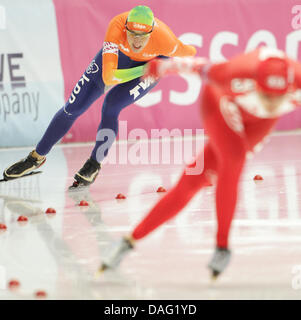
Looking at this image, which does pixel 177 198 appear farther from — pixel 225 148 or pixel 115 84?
pixel 115 84

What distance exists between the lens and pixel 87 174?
567cm

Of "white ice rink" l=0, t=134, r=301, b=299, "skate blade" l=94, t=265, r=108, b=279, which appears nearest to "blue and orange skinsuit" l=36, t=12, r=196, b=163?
"white ice rink" l=0, t=134, r=301, b=299

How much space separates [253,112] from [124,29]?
102 inches

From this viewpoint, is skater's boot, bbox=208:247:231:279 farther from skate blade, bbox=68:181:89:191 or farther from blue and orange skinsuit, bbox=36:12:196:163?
skate blade, bbox=68:181:89:191

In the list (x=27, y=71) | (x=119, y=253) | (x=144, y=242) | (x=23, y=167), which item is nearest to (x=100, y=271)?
(x=119, y=253)

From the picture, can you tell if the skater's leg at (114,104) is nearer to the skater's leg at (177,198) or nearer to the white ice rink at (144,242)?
the white ice rink at (144,242)

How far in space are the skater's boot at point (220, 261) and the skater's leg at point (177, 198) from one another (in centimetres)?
29

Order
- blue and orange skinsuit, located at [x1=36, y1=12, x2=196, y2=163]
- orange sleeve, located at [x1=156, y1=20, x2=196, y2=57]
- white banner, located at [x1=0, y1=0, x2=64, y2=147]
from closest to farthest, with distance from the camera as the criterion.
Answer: blue and orange skinsuit, located at [x1=36, y1=12, x2=196, y2=163]
orange sleeve, located at [x1=156, y1=20, x2=196, y2=57]
white banner, located at [x1=0, y1=0, x2=64, y2=147]

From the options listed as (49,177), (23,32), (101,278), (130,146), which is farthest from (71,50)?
(101,278)

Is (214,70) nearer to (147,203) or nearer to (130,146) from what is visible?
(147,203)

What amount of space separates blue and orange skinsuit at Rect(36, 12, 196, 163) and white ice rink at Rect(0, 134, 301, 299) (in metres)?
0.49

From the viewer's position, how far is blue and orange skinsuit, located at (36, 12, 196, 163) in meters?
5.27

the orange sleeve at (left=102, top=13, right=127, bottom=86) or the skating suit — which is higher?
the orange sleeve at (left=102, top=13, right=127, bottom=86)
